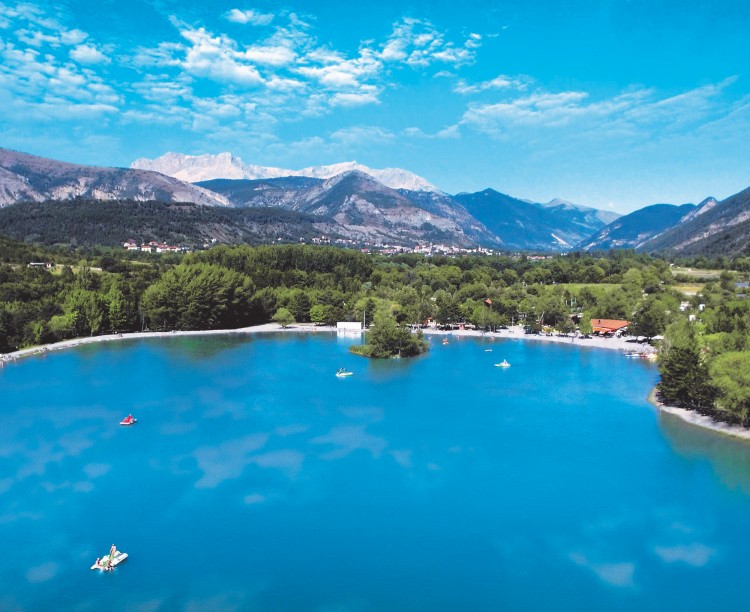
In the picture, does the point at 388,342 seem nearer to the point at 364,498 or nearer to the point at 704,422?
the point at 704,422

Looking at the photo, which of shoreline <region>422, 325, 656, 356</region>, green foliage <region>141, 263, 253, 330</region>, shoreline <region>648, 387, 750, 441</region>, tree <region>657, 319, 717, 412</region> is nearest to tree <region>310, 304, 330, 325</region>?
green foliage <region>141, 263, 253, 330</region>

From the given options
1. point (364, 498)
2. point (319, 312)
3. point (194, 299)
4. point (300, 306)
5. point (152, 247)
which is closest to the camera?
point (364, 498)

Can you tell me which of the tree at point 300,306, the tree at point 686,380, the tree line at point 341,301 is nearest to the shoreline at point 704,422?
the tree at point 686,380

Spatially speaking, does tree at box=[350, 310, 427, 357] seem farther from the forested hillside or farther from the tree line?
the forested hillside

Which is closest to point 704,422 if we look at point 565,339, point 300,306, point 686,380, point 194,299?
point 686,380

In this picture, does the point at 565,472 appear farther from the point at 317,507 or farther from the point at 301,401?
the point at 301,401

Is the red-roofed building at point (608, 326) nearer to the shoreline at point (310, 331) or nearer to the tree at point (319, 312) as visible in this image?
the shoreline at point (310, 331)

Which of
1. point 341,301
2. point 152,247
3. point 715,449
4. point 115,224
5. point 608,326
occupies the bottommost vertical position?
point 715,449
